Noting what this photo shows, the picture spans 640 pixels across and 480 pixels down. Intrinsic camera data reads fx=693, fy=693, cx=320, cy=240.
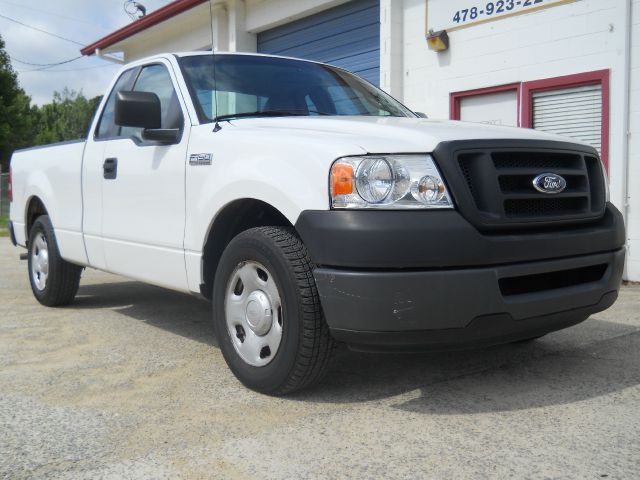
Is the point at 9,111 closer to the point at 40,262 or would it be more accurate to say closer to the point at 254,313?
the point at 40,262

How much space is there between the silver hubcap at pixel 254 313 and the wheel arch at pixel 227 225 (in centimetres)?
34

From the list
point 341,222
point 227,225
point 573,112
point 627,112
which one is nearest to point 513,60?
point 573,112

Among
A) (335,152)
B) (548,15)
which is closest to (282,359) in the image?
(335,152)

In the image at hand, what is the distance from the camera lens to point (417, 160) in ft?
9.84

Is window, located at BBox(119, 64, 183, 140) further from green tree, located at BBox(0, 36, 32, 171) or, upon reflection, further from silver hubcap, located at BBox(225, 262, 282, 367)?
green tree, located at BBox(0, 36, 32, 171)

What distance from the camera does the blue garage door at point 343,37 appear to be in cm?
1060

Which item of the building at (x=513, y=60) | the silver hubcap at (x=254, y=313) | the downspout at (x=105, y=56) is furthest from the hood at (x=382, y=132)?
the downspout at (x=105, y=56)

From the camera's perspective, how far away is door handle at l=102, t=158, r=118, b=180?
4754mm

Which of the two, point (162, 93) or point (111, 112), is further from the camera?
point (111, 112)

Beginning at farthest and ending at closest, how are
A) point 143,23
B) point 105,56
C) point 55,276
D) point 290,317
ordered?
1. point 105,56
2. point 143,23
3. point 55,276
4. point 290,317

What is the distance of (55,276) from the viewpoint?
5.85 m

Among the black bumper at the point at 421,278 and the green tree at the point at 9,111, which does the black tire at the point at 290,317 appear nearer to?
the black bumper at the point at 421,278

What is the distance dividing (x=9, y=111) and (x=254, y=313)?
40.7m

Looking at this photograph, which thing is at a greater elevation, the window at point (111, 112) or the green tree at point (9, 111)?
the green tree at point (9, 111)
